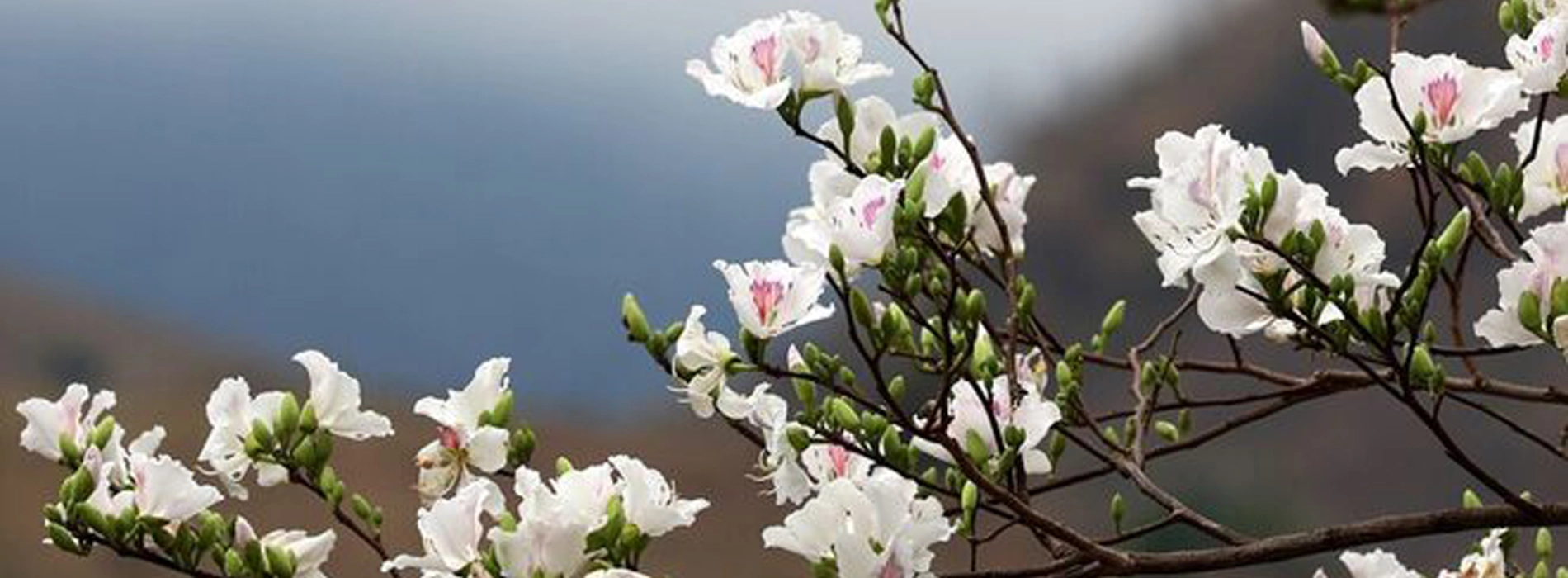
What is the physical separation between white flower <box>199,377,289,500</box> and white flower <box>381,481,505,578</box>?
24 centimetres

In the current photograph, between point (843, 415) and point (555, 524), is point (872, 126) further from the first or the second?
point (555, 524)

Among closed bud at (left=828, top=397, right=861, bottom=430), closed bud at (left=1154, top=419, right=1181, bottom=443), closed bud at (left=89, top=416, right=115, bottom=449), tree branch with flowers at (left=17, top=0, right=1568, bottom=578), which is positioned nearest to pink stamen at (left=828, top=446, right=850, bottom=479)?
tree branch with flowers at (left=17, top=0, right=1568, bottom=578)

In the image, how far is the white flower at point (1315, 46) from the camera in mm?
1831

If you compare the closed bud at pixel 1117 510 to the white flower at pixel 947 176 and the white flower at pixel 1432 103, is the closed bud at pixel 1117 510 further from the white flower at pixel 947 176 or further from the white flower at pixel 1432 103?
the white flower at pixel 1432 103

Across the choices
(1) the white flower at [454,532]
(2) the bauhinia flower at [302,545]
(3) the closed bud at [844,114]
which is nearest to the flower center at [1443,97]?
(3) the closed bud at [844,114]

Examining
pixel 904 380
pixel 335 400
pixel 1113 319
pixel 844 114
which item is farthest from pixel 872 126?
pixel 335 400

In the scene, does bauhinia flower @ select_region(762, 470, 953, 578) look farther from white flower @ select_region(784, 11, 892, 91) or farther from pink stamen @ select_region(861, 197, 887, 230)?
white flower @ select_region(784, 11, 892, 91)

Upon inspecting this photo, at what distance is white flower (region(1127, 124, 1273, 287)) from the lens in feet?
5.05

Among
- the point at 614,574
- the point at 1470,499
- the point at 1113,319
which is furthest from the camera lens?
the point at 1113,319

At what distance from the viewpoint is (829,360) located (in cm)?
171

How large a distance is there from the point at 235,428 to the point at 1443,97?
3.20 feet

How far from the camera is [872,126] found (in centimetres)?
188

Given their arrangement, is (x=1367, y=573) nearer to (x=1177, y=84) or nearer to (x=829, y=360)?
(x=829, y=360)

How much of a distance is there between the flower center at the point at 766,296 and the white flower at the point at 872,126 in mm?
218
